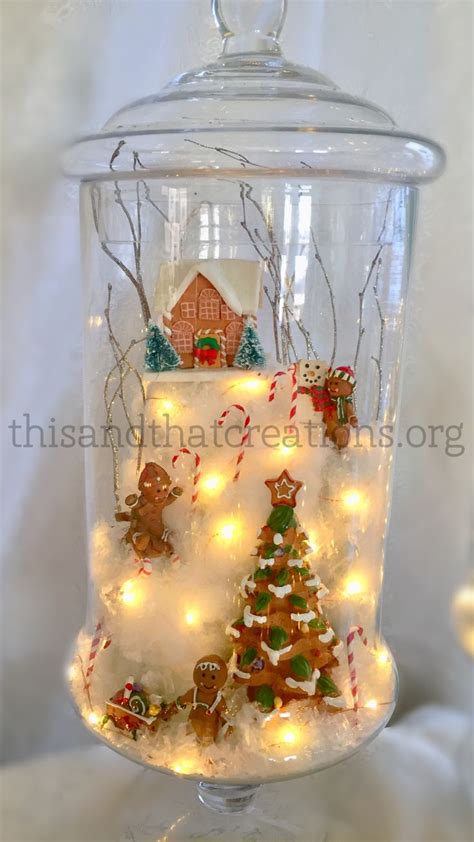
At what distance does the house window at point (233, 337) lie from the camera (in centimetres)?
89

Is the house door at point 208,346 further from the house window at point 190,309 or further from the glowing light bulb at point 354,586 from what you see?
the glowing light bulb at point 354,586

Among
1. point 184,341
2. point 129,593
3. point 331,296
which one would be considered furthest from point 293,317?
point 129,593

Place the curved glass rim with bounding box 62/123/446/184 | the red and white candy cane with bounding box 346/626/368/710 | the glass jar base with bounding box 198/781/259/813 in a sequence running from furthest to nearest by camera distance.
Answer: the glass jar base with bounding box 198/781/259/813 < the red and white candy cane with bounding box 346/626/368/710 < the curved glass rim with bounding box 62/123/446/184

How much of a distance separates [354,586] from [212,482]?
228 mm

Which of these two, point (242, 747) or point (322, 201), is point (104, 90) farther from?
point (242, 747)

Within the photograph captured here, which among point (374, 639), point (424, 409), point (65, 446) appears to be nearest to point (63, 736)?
point (65, 446)

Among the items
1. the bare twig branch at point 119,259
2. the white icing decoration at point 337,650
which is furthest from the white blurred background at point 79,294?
the white icing decoration at point 337,650

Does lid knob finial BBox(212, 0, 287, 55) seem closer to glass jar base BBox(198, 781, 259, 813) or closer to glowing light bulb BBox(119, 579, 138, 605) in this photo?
glowing light bulb BBox(119, 579, 138, 605)

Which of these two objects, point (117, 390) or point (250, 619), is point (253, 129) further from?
point (250, 619)

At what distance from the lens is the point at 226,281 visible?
2.90 ft

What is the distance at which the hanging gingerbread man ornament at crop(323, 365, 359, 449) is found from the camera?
0.91 m

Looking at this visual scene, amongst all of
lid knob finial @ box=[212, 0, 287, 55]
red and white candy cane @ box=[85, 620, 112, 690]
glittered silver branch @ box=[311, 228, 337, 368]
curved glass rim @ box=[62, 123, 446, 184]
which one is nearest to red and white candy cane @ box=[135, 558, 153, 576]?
red and white candy cane @ box=[85, 620, 112, 690]

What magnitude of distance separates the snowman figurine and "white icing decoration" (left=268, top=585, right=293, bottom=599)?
7.2 inches

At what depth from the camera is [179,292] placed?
889 mm
